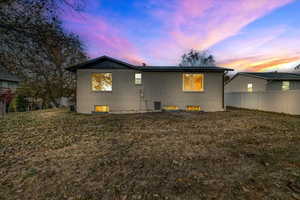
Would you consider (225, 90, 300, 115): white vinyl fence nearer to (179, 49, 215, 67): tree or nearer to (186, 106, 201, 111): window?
(186, 106, 201, 111): window

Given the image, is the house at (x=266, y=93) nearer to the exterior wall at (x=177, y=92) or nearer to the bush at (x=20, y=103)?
the exterior wall at (x=177, y=92)

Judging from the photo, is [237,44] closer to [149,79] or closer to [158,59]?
[158,59]

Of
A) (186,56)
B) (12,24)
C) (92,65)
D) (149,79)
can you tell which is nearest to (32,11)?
(12,24)

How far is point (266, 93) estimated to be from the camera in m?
10.5

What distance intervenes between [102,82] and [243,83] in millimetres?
15729

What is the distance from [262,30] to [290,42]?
14.2 feet

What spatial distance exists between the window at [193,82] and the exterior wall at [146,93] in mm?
289

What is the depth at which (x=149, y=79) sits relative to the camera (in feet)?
32.4

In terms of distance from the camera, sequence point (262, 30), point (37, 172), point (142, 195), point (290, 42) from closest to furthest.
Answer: point (142, 195)
point (37, 172)
point (262, 30)
point (290, 42)

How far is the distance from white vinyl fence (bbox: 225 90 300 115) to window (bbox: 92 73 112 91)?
37.9ft


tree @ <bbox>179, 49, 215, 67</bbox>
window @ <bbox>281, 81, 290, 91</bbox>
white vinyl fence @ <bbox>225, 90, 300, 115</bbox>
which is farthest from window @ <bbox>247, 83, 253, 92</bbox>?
tree @ <bbox>179, 49, 215, 67</bbox>

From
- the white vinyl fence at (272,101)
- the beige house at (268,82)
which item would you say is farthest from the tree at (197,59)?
the white vinyl fence at (272,101)

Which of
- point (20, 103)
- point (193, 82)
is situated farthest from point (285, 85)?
point (20, 103)

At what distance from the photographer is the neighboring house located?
31.5 feet
